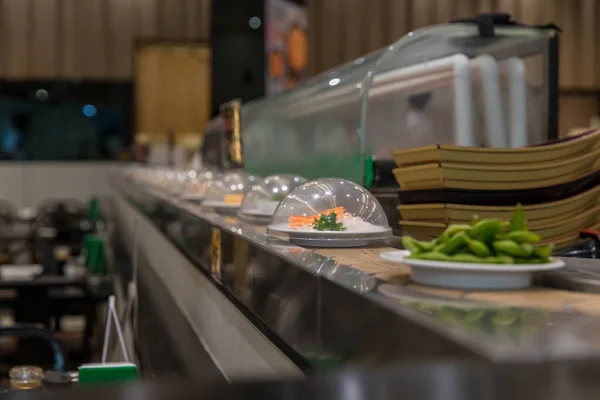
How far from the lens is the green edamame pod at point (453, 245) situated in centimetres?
104

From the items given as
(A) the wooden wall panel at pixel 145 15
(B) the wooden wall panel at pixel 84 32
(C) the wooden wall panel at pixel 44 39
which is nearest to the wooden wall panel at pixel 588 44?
(B) the wooden wall panel at pixel 84 32

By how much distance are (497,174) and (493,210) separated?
7 cm

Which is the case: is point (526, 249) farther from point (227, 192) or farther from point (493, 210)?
point (227, 192)

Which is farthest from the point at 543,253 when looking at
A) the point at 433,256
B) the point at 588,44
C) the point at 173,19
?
the point at 588,44

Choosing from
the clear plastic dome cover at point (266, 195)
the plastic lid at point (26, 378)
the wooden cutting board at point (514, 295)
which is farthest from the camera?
the clear plastic dome cover at point (266, 195)

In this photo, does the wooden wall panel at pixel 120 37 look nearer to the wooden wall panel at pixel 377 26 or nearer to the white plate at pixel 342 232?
the wooden wall panel at pixel 377 26

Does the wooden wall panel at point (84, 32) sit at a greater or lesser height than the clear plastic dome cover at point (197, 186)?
greater

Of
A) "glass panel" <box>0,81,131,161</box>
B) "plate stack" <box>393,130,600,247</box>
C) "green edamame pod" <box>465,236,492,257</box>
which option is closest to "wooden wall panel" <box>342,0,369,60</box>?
"glass panel" <box>0,81,131,161</box>

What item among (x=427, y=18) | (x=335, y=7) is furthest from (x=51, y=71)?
(x=427, y=18)

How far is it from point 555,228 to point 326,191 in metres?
0.50

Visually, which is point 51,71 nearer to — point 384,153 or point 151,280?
point 151,280

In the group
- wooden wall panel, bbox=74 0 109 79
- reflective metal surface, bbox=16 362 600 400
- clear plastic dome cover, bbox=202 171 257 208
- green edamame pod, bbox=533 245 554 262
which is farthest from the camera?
wooden wall panel, bbox=74 0 109 79

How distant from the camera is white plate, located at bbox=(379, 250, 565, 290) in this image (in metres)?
0.98

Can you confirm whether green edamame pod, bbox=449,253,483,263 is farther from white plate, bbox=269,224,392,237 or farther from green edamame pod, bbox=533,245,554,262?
white plate, bbox=269,224,392,237
